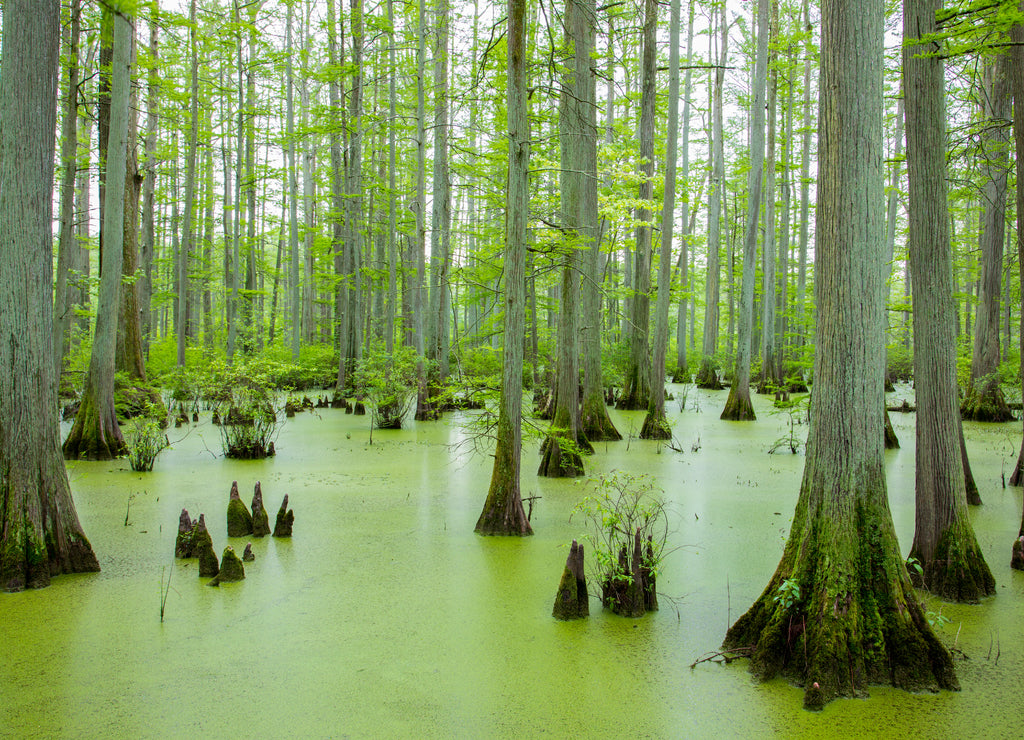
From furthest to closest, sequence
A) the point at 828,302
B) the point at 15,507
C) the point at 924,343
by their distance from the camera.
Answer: the point at 924,343, the point at 15,507, the point at 828,302

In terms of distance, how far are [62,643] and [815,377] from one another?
149 inches

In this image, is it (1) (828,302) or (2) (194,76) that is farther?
(2) (194,76)

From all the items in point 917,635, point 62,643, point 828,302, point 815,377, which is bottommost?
point 62,643

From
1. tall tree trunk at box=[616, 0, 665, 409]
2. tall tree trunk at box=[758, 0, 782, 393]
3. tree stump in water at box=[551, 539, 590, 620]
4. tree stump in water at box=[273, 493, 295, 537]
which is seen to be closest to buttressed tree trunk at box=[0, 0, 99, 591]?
tree stump in water at box=[273, 493, 295, 537]

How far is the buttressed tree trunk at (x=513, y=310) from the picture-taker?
5.12 meters

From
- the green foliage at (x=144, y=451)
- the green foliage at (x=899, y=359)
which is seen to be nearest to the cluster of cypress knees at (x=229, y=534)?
the green foliage at (x=144, y=451)

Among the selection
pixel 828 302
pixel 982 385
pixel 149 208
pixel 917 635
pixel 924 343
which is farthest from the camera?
pixel 149 208

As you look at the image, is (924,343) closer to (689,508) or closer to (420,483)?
(689,508)

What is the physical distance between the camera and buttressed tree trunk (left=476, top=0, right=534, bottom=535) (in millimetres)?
5117

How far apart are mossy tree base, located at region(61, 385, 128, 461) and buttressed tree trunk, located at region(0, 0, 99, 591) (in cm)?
421

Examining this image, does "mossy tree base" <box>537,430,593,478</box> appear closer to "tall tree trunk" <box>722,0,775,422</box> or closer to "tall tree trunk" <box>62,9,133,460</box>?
"tall tree trunk" <box>62,9,133,460</box>

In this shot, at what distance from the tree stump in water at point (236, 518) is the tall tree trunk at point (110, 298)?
3625 mm

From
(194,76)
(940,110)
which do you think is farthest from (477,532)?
(194,76)

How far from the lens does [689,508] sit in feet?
20.0
